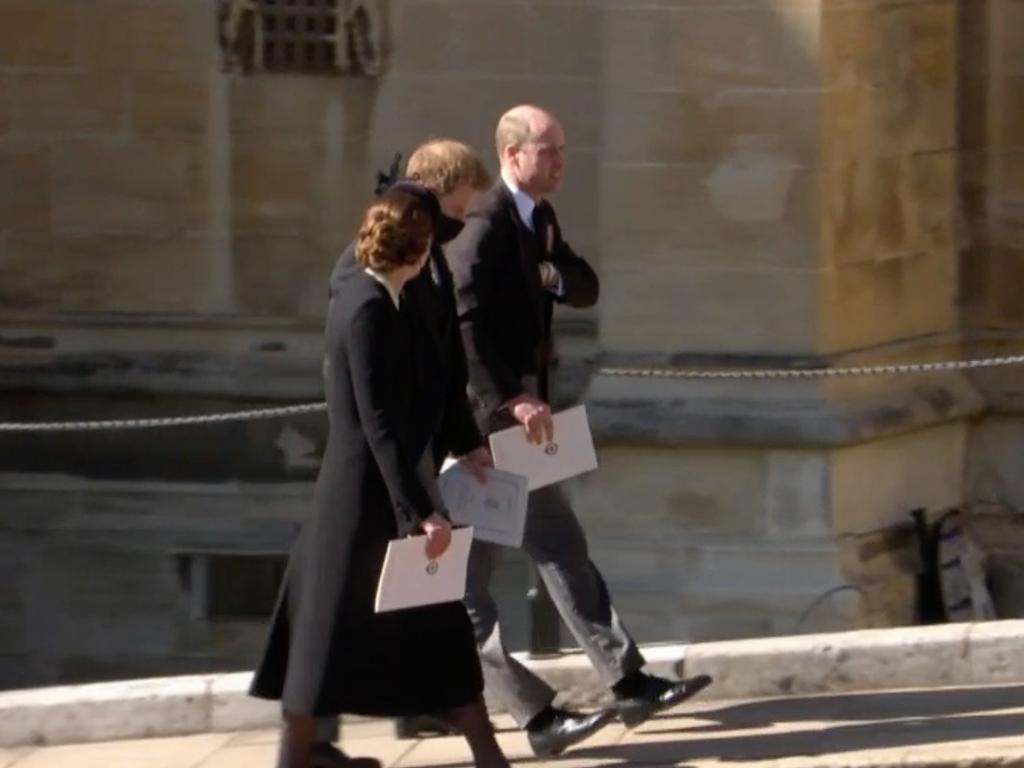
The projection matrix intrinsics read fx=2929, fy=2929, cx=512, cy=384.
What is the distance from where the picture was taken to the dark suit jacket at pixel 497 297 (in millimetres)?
7176

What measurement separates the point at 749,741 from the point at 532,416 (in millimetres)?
1014

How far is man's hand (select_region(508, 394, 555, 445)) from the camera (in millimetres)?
7152

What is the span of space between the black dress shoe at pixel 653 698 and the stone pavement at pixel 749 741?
0.10 meters

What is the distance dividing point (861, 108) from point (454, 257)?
9.78ft

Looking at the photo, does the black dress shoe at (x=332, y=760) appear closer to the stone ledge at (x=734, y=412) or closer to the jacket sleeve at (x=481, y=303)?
the jacket sleeve at (x=481, y=303)

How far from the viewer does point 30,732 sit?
779cm

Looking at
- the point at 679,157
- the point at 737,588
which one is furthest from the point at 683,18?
the point at 737,588

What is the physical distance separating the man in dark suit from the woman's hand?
612mm

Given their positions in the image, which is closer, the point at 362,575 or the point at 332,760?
the point at 362,575

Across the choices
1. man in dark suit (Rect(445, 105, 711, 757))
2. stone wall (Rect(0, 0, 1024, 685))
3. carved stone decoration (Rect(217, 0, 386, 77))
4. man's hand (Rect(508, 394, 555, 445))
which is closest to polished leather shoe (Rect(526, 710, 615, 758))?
man in dark suit (Rect(445, 105, 711, 757))

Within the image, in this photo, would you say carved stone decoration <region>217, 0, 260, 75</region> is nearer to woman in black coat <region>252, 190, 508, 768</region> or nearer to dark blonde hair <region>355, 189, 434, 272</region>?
woman in black coat <region>252, 190, 508, 768</region>

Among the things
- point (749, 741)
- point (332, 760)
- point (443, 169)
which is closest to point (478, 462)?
point (443, 169)

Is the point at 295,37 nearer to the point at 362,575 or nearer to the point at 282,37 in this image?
the point at 282,37

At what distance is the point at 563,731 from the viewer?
725 cm
